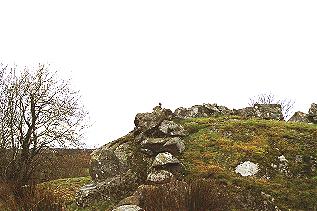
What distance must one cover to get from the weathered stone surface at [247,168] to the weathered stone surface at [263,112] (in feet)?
21.0

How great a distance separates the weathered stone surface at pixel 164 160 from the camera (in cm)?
1472

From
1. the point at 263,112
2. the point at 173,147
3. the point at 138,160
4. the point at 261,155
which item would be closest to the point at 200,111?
the point at 263,112

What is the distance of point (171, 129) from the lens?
16.7 m

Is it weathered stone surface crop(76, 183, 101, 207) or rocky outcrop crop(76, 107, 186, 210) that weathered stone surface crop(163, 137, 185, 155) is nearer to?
rocky outcrop crop(76, 107, 186, 210)

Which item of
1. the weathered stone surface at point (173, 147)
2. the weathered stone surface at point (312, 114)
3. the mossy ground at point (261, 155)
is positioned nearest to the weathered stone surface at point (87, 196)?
the weathered stone surface at point (173, 147)

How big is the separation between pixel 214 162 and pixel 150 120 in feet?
11.3

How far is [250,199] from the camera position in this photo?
43.3 feet

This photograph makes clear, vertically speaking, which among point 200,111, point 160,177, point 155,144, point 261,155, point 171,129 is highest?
point 200,111

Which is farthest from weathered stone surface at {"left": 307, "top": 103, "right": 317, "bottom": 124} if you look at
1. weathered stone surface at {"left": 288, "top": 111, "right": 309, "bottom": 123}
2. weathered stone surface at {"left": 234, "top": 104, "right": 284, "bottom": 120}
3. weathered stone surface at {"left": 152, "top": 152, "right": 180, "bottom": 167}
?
weathered stone surface at {"left": 152, "top": 152, "right": 180, "bottom": 167}

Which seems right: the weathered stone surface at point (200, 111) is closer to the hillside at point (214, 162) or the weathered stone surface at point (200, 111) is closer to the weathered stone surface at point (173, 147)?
the hillside at point (214, 162)

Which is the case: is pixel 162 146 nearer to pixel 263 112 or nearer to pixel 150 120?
pixel 150 120

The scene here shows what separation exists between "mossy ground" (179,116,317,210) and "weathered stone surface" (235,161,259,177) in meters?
0.17

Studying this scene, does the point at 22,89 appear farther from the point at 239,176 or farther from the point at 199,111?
the point at 239,176

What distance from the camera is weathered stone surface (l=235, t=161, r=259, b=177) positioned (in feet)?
47.8
